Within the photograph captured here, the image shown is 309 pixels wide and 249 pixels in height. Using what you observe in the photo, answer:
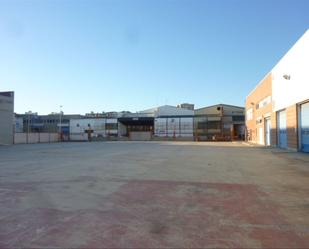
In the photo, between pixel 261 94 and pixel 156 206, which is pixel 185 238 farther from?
pixel 261 94

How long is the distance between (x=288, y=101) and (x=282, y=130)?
4.01m

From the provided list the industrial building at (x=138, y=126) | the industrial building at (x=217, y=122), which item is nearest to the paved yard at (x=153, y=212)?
the industrial building at (x=138, y=126)

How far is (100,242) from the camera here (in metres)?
5.01

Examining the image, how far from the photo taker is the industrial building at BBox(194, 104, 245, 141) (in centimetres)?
7038

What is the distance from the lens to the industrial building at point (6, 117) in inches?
1797

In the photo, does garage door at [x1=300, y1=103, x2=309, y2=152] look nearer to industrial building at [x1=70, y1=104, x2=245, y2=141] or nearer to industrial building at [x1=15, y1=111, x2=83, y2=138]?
industrial building at [x1=70, y1=104, x2=245, y2=141]

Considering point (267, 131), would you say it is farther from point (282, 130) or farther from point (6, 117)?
point (6, 117)

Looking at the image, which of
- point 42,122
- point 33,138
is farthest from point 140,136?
point 42,122

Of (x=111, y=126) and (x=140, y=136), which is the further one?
(x=111, y=126)

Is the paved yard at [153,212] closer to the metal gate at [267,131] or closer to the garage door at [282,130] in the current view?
the garage door at [282,130]

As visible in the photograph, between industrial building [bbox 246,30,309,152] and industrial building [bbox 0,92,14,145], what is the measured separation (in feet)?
112

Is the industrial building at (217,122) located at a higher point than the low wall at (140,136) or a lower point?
higher

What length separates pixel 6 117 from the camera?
46.5m

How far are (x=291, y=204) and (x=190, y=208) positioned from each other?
2.42 m
